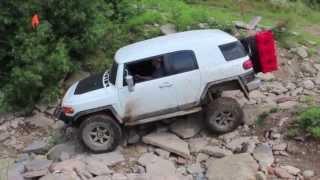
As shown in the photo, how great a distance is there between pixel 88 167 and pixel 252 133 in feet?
10.2

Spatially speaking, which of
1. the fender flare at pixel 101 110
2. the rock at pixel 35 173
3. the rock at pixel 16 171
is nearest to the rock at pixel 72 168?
the rock at pixel 35 173

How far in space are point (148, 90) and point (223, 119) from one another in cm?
153

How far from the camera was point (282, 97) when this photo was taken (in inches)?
478

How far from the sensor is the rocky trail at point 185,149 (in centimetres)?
977

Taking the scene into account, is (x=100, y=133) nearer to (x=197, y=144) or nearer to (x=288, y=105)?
(x=197, y=144)

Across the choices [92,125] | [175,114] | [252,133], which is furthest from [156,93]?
[252,133]

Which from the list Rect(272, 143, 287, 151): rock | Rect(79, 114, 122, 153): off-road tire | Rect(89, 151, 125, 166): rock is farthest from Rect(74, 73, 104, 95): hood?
Rect(272, 143, 287, 151): rock

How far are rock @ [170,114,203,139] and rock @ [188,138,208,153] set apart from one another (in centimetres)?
13

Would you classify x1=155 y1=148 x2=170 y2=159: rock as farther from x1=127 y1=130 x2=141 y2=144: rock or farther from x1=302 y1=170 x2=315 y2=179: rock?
x1=302 y1=170 x2=315 y2=179: rock

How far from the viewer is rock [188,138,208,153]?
10609mm

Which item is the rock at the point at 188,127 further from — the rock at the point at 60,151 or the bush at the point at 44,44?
the bush at the point at 44,44

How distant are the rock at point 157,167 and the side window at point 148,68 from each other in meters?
1.40

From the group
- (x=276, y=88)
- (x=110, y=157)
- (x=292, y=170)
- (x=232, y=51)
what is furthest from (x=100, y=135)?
(x=276, y=88)

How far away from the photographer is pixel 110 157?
35.0ft
